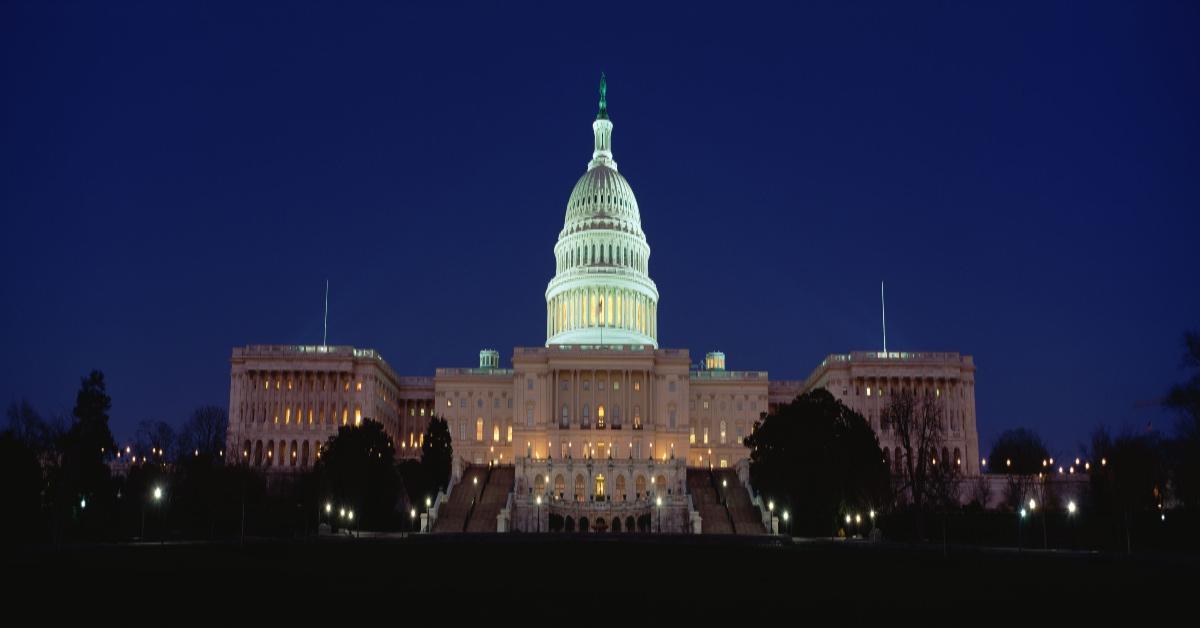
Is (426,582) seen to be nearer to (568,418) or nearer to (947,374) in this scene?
(568,418)

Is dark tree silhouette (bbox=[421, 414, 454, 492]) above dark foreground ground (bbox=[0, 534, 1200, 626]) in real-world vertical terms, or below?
above

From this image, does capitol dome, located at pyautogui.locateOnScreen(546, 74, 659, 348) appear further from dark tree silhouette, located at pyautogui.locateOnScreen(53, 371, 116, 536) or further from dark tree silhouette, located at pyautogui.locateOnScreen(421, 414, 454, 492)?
dark tree silhouette, located at pyautogui.locateOnScreen(53, 371, 116, 536)

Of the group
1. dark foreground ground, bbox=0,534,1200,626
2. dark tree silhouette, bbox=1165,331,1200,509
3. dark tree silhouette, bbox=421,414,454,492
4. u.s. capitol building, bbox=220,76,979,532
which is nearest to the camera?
dark foreground ground, bbox=0,534,1200,626

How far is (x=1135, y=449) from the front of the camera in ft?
258

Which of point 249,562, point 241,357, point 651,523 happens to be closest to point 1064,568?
point 249,562

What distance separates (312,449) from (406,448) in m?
18.3

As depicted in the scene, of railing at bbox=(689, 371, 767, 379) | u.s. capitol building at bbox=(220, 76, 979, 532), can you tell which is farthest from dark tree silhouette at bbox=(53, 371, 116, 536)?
railing at bbox=(689, 371, 767, 379)

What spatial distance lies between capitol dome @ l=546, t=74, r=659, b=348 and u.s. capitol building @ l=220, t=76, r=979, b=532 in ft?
0.71

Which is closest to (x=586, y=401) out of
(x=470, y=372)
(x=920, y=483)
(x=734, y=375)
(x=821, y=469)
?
(x=470, y=372)

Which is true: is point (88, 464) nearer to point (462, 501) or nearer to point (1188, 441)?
point (462, 501)

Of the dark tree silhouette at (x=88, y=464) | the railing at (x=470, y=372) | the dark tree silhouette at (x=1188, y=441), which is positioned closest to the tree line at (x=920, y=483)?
the dark tree silhouette at (x=1188, y=441)

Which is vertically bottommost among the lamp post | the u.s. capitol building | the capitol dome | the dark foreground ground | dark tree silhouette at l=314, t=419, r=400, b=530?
the dark foreground ground

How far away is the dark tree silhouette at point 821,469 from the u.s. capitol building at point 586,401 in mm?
11598

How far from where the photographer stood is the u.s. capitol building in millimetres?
99188
